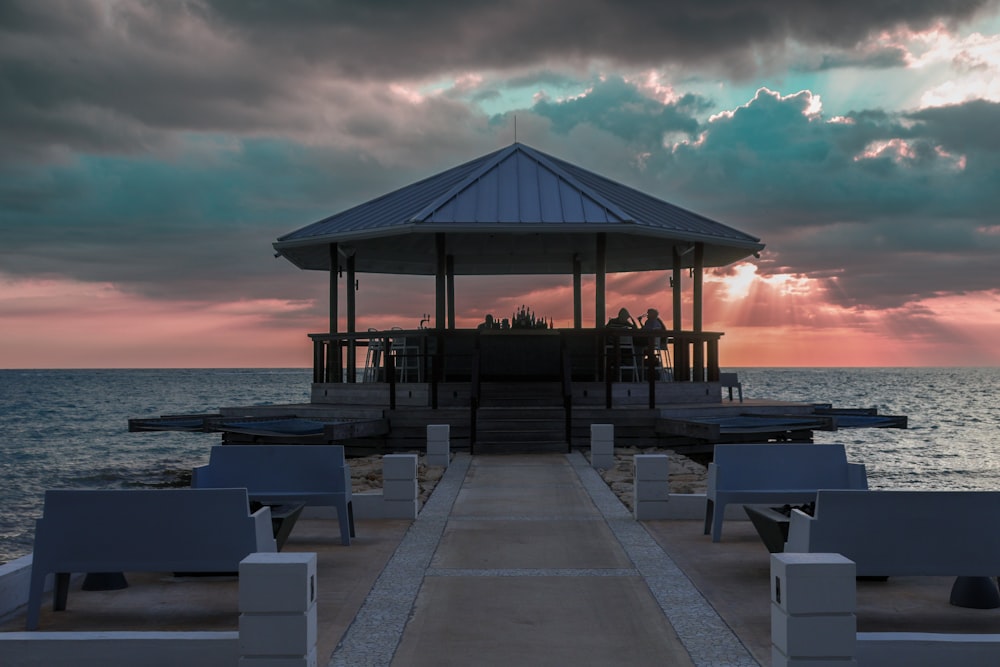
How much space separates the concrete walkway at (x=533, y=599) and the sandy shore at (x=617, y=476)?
1618 millimetres

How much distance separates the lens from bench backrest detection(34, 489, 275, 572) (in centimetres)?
649

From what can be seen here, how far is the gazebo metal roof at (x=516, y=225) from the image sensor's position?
20.3 m

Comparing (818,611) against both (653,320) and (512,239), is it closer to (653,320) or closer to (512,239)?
(653,320)

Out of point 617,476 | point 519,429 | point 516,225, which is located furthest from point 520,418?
point 617,476

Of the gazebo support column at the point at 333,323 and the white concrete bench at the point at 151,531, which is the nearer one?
the white concrete bench at the point at 151,531

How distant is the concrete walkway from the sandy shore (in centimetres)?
162

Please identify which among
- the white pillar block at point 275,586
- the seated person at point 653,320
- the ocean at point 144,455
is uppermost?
the seated person at point 653,320

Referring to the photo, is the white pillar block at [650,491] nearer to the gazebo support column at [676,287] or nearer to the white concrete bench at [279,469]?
the white concrete bench at [279,469]

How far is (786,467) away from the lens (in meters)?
9.54

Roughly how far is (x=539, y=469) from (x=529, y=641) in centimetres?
945

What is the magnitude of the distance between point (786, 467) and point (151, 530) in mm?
5741

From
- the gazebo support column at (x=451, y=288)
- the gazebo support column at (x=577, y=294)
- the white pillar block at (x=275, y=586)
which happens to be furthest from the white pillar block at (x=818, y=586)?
the gazebo support column at (x=577, y=294)

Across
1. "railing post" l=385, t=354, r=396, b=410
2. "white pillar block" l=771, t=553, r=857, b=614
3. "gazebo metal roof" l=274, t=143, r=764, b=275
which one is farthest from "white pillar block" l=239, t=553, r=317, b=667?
"gazebo metal roof" l=274, t=143, r=764, b=275

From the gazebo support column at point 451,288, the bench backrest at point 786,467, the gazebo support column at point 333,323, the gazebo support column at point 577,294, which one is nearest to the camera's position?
the bench backrest at point 786,467
